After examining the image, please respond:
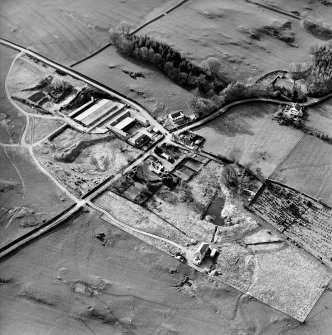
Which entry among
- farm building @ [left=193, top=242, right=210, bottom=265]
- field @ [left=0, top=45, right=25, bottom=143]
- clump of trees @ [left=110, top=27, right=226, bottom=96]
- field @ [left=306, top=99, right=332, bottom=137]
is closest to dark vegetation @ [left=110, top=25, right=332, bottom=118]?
clump of trees @ [left=110, top=27, right=226, bottom=96]

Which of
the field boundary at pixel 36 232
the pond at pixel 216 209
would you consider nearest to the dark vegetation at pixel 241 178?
the pond at pixel 216 209

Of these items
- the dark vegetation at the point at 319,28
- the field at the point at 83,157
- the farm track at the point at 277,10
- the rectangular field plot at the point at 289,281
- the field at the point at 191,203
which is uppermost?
the farm track at the point at 277,10

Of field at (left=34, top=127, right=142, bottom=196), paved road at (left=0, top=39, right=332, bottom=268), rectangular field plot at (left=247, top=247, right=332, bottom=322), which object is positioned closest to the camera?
rectangular field plot at (left=247, top=247, right=332, bottom=322)

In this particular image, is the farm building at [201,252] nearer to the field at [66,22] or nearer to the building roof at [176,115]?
the building roof at [176,115]

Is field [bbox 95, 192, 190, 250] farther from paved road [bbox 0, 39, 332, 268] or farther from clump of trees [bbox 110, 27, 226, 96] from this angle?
→ clump of trees [bbox 110, 27, 226, 96]

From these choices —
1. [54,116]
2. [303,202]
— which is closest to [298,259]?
[303,202]

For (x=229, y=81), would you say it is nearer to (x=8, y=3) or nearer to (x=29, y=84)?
(x=29, y=84)
